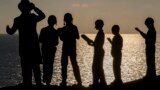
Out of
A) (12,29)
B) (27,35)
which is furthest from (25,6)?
(27,35)

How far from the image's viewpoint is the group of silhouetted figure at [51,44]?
410 inches

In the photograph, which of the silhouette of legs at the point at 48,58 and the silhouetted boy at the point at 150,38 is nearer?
the silhouette of legs at the point at 48,58

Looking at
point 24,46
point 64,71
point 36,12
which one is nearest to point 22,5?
point 36,12

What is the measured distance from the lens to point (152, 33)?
12836mm

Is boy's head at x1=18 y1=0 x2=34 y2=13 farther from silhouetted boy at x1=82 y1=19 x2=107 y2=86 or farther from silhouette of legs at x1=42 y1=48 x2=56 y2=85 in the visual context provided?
silhouetted boy at x1=82 y1=19 x2=107 y2=86

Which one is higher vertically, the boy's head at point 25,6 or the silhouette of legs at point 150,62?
the boy's head at point 25,6

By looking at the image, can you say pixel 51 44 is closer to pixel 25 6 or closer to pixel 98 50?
pixel 98 50

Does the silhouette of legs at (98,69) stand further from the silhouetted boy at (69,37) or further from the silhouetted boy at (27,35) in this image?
the silhouetted boy at (27,35)

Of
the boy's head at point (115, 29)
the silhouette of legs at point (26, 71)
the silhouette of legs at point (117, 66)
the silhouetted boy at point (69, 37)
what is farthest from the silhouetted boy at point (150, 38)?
the silhouette of legs at point (26, 71)

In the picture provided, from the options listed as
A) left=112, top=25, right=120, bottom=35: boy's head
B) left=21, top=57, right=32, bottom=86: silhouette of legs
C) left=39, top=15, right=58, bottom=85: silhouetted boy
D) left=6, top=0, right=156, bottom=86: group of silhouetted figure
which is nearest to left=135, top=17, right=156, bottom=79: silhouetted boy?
left=6, top=0, right=156, bottom=86: group of silhouetted figure

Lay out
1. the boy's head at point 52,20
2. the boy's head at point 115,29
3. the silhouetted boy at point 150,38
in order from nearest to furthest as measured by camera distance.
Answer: the boy's head at point 52,20
the boy's head at point 115,29
the silhouetted boy at point 150,38

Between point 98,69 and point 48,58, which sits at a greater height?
point 48,58

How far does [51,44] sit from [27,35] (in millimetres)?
1376

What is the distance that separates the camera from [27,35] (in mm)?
10500
